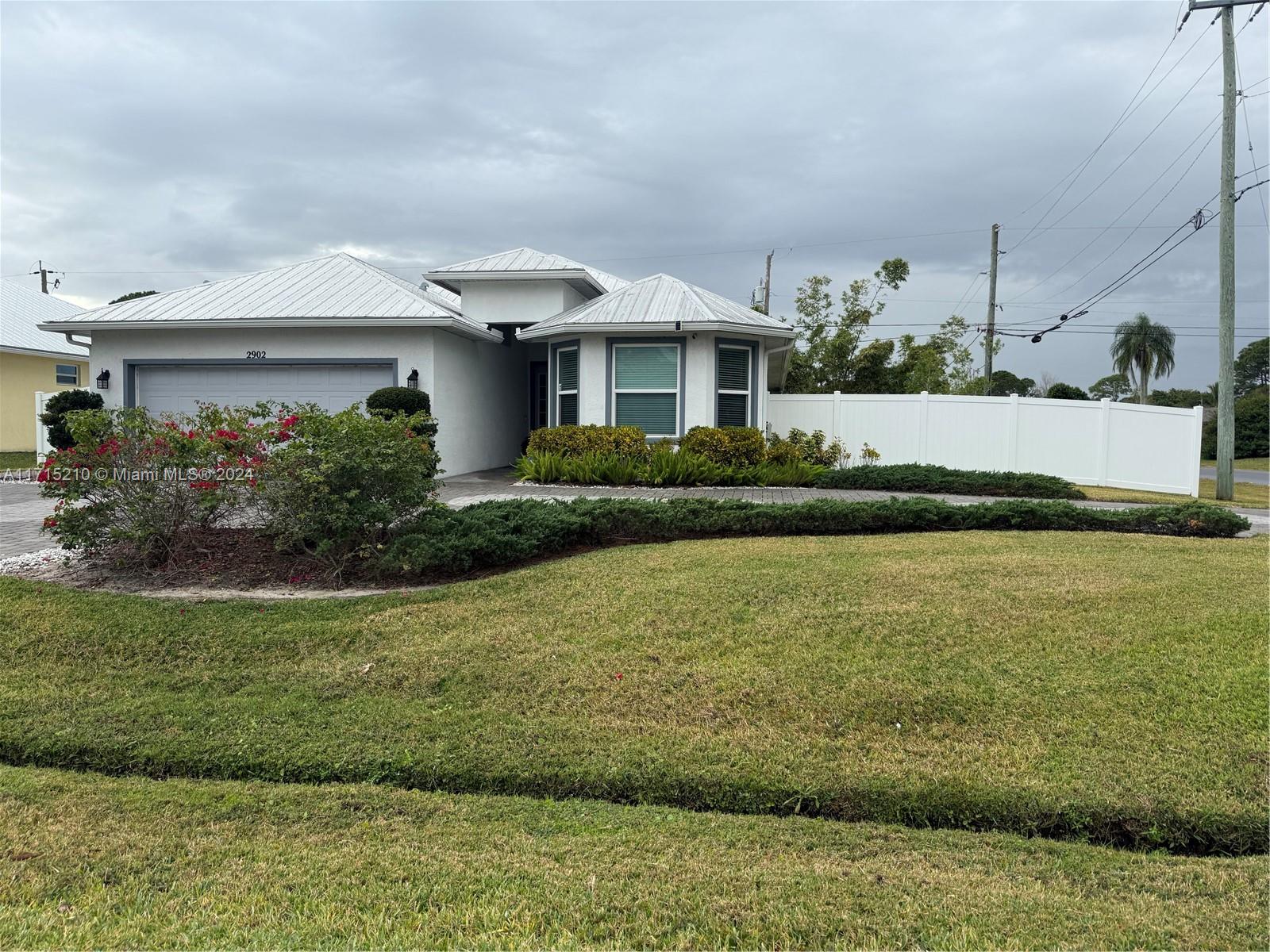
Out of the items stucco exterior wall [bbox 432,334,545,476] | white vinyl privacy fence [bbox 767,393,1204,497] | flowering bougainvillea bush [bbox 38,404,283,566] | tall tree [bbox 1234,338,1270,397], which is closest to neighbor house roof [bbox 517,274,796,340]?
stucco exterior wall [bbox 432,334,545,476]

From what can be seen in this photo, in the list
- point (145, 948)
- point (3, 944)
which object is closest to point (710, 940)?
point (145, 948)

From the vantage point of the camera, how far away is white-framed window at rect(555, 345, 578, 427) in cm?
1612

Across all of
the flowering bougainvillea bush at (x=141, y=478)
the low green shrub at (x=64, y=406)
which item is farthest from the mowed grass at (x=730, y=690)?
the low green shrub at (x=64, y=406)

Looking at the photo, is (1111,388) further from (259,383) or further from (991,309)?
(259,383)

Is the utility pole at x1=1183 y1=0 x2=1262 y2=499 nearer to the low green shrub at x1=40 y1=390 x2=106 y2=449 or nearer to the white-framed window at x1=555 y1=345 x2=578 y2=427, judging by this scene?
the white-framed window at x1=555 y1=345 x2=578 y2=427

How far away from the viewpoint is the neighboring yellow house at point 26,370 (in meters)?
21.8

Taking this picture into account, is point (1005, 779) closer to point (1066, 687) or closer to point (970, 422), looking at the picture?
point (1066, 687)

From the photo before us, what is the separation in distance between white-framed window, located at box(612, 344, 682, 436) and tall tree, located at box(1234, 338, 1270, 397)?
6102cm

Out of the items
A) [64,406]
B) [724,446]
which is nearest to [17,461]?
[64,406]

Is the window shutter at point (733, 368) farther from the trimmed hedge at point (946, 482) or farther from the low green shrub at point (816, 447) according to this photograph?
the trimmed hedge at point (946, 482)

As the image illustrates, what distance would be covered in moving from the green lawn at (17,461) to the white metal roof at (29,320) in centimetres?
285

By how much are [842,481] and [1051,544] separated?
20.6ft

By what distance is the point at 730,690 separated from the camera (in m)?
5.02

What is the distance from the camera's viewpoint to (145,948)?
264 centimetres
